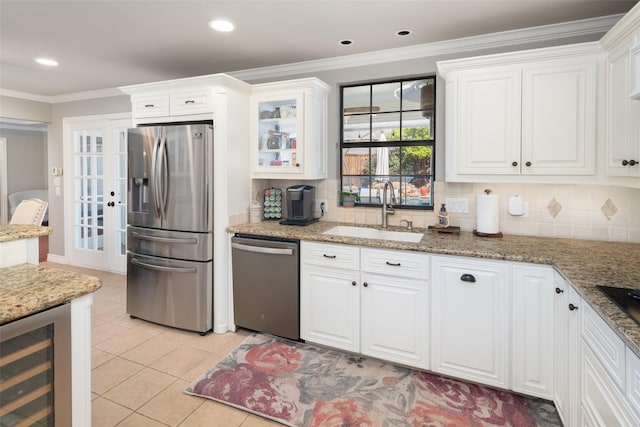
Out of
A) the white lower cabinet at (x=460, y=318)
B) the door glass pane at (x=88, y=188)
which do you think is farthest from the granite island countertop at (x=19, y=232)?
the door glass pane at (x=88, y=188)

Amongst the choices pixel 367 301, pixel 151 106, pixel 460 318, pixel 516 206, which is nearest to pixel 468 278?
pixel 460 318

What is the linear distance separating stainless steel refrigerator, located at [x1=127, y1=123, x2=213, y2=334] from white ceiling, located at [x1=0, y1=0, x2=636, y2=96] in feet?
2.31

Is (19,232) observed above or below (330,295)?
above

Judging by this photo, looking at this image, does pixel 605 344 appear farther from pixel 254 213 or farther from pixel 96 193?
pixel 96 193

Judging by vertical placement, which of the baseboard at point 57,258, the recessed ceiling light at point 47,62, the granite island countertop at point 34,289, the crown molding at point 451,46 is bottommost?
the baseboard at point 57,258

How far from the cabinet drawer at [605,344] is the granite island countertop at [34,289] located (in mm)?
1889

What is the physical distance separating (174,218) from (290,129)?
1.27m

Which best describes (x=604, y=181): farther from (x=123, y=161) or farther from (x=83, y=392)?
(x=123, y=161)

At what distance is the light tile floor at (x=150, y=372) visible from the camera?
2025 millimetres

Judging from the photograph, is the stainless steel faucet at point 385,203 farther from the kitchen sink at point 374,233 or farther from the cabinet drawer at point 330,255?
the cabinet drawer at point 330,255

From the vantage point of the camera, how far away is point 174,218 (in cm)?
305

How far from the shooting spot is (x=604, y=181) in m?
2.19

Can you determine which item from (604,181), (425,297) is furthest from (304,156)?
(604,181)

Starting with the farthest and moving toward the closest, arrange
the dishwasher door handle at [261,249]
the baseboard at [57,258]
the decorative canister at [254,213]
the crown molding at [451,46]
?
the baseboard at [57,258]
the decorative canister at [254,213]
the dishwasher door handle at [261,249]
the crown molding at [451,46]
